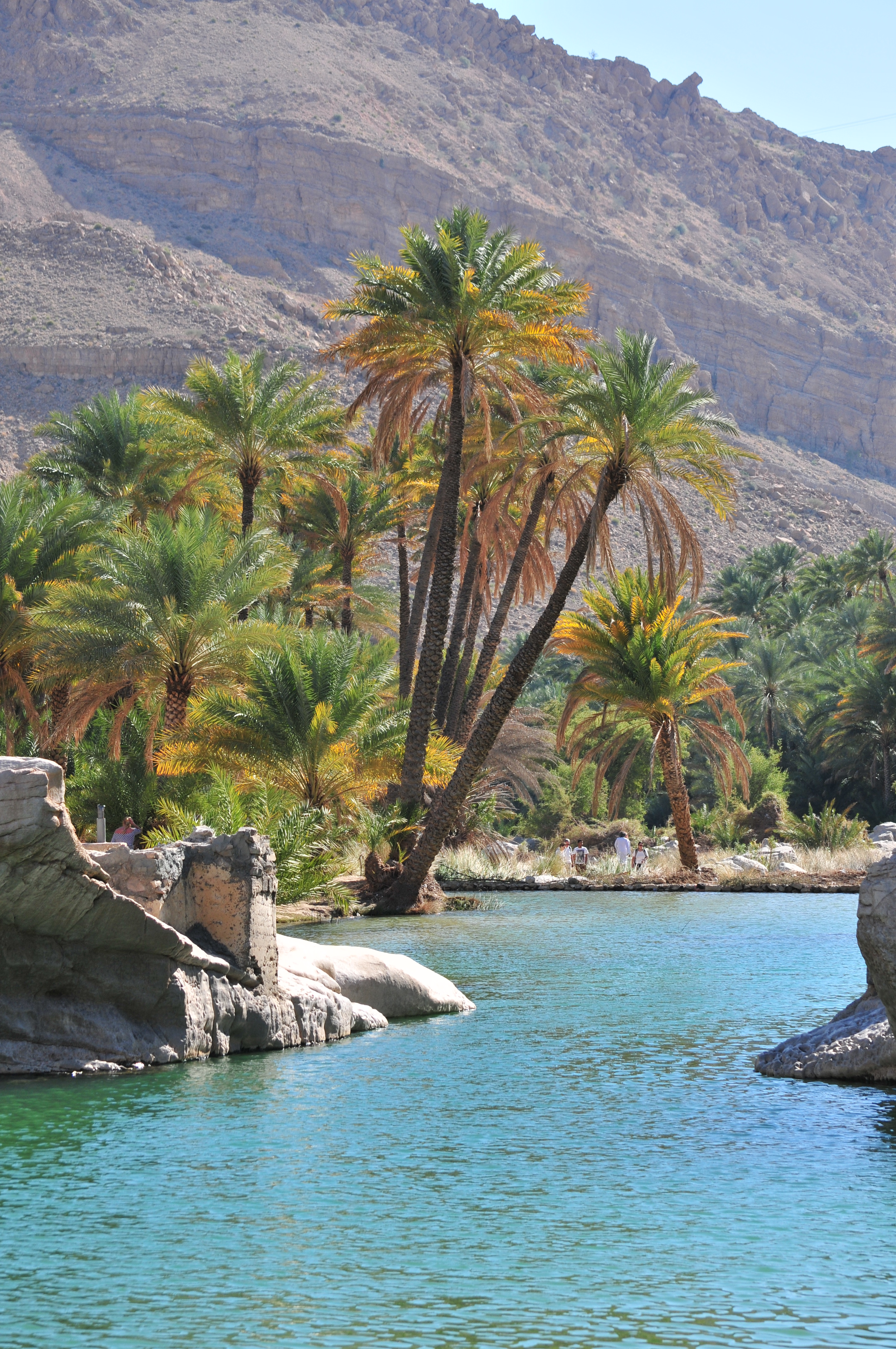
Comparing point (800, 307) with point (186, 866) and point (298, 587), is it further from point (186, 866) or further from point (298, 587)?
point (186, 866)

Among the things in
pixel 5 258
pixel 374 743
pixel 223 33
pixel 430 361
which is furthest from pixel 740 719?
pixel 223 33

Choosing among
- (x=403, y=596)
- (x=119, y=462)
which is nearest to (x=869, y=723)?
(x=403, y=596)

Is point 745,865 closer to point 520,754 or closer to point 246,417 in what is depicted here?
point 520,754

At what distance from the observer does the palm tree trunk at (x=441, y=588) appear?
19.0 m

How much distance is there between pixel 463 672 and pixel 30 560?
9879 millimetres

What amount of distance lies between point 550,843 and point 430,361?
64.7ft

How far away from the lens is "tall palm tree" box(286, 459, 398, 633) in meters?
33.0

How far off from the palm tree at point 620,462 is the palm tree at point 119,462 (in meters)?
12.9

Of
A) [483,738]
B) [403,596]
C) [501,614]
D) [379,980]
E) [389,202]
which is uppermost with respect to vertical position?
[389,202]

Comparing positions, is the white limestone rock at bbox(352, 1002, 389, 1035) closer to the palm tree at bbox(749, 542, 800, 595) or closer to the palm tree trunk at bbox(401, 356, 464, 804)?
the palm tree trunk at bbox(401, 356, 464, 804)

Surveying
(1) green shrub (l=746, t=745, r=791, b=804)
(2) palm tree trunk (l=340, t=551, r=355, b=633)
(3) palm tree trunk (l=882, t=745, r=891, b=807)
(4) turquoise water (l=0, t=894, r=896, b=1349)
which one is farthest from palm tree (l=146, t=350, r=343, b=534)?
(3) palm tree trunk (l=882, t=745, r=891, b=807)

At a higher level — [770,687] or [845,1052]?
[770,687]

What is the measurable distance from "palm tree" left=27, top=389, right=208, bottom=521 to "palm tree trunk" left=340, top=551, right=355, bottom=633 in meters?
4.92

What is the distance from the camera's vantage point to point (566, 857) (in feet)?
94.4
